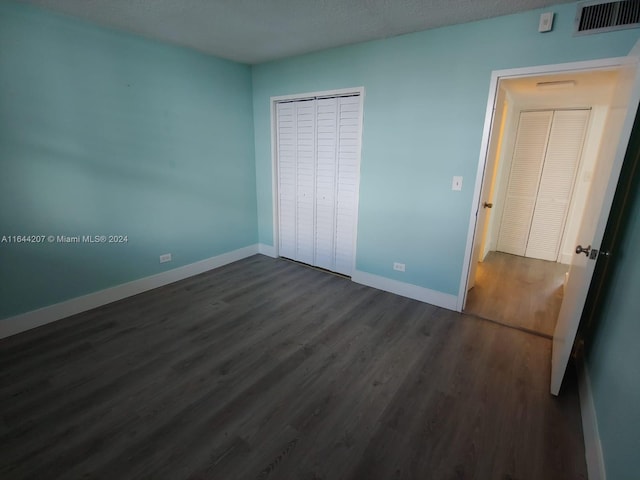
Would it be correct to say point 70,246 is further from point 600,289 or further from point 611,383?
point 600,289

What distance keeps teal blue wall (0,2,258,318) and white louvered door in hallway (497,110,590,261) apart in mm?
4030

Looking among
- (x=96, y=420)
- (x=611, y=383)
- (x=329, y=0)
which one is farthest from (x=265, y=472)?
(x=329, y=0)

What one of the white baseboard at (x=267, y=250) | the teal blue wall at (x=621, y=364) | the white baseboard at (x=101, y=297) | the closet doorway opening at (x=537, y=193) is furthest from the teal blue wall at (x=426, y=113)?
the white baseboard at (x=101, y=297)

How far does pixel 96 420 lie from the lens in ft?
5.46

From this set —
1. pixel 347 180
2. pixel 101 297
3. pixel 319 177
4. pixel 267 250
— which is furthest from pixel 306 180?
pixel 101 297

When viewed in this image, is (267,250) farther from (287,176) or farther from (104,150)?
(104,150)

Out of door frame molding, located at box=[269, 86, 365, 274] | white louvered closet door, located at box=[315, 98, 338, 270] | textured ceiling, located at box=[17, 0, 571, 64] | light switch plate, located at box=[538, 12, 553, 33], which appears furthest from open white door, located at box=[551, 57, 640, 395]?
white louvered closet door, located at box=[315, 98, 338, 270]

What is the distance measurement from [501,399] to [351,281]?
1.91m

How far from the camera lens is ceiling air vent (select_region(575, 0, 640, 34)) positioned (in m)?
1.84

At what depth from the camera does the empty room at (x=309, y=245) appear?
1559mm

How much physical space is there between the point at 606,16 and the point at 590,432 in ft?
8.13

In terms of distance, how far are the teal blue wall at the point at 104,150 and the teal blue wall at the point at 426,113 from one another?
1144mm

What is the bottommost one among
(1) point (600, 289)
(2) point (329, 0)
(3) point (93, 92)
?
(1) point (600, 289)

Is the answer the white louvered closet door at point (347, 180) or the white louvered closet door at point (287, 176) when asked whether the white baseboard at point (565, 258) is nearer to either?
the white louvered closet door at point (347, 180)
